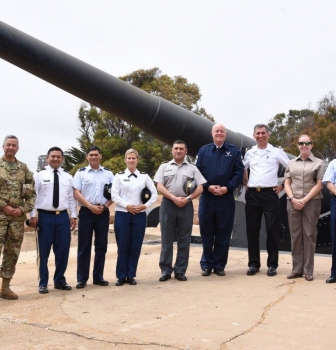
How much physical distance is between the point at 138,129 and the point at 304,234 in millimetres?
22212

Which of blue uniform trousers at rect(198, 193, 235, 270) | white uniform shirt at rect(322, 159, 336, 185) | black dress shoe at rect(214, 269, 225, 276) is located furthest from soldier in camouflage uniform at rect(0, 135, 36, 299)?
white uniform shirt at rect(322, 159, 336, 185)

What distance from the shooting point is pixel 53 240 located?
5891 millimetres

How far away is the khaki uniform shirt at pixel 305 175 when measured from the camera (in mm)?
5945

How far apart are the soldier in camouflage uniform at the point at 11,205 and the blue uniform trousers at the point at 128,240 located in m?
Result: 0.96

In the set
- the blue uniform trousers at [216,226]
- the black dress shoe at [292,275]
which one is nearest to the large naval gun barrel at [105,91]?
the blue uniform trousers at [216,226]

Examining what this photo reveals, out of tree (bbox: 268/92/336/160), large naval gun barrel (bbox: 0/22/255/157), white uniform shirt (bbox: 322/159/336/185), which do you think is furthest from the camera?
tree (bbox: 268/92/336/160)

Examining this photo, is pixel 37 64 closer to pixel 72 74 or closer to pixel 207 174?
A: pixel 72 74

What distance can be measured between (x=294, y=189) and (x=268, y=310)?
5.81ft

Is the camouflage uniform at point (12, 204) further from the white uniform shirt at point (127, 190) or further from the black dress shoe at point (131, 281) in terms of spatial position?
the black dress shoe at point (131, 281)

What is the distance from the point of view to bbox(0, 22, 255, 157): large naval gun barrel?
6.76 metres

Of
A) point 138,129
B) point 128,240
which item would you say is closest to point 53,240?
point 128,240

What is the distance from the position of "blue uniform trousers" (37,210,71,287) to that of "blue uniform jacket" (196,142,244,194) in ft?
5.04

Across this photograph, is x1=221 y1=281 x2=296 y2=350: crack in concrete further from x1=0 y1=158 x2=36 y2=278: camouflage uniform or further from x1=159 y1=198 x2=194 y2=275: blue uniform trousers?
x1=0 y1=158 x2=36 y2=278: camouflage uniform

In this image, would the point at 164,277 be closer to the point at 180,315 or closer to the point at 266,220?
the point at 266,220
